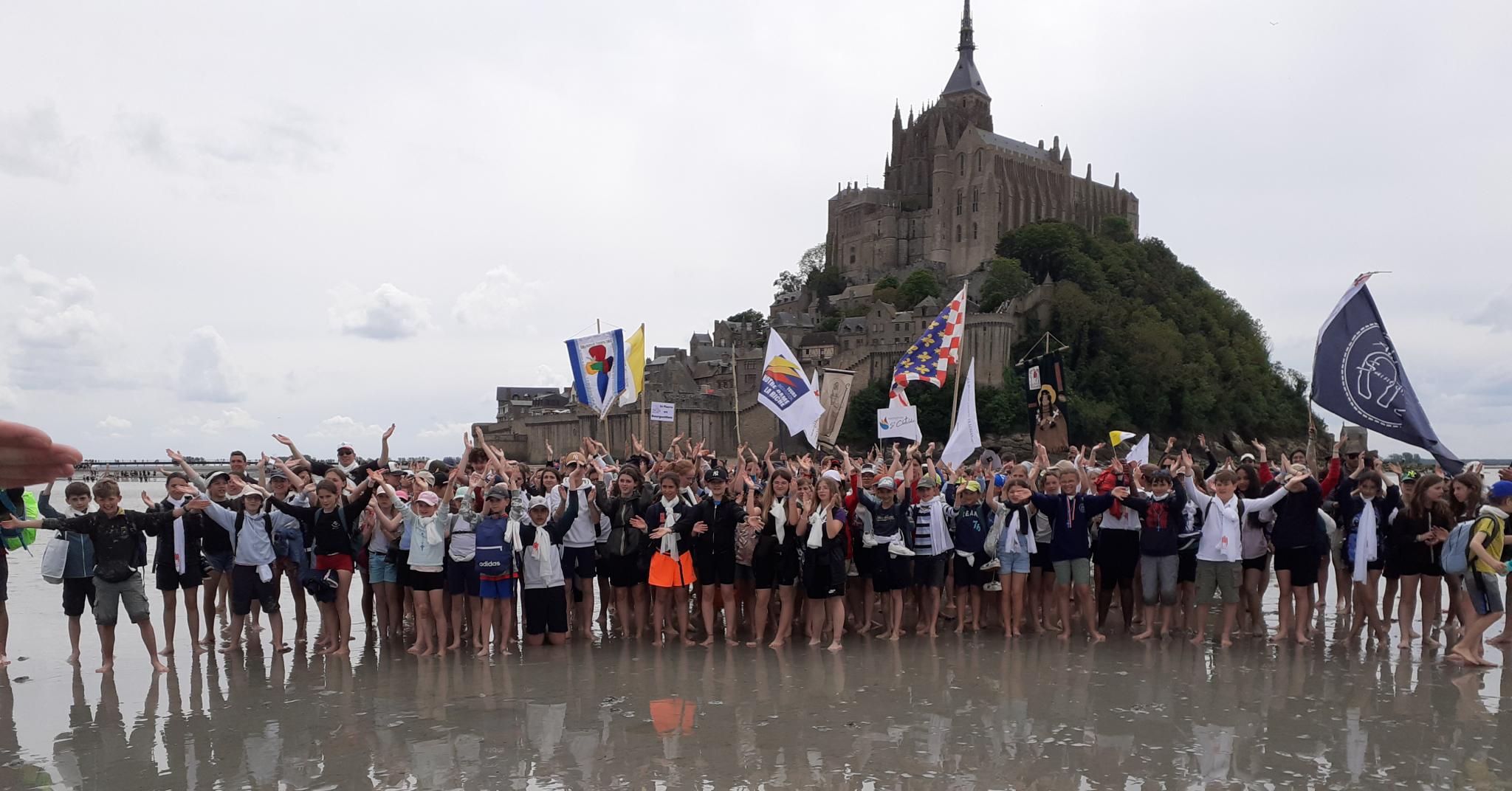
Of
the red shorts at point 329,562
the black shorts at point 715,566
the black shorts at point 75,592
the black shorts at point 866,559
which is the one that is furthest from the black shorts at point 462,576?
the black shorts at point 866,559

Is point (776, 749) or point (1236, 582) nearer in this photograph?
point (776, 749)

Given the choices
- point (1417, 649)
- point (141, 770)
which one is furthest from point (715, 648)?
point (1417, 649)

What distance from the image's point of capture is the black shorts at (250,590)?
31.9 ft

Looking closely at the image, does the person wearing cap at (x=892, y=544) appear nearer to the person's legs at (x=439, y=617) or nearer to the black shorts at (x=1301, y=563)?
the black shorts at (x=1301, y=563)

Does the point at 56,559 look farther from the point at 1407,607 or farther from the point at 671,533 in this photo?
the point at 1407,607

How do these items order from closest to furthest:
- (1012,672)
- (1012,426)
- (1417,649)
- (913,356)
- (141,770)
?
(141,770), (1012,672), (1417,649), (913,356), (1012,426)

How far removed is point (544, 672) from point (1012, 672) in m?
4.17

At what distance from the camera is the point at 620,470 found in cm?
1026

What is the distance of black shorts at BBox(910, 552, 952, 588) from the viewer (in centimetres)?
1022

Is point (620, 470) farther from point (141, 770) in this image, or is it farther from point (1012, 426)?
point (1012, 426)

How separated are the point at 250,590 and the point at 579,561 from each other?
3.23 metres

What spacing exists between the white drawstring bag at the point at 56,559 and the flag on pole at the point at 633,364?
9.63 metres

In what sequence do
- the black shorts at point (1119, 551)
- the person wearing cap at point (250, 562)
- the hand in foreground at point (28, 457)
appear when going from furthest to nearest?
the black shorts at point (1119, 551) → the person wearing cap at point (250, 562) → the hand in foreground at point (28, 457)

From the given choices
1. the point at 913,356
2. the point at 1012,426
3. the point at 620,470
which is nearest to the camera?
the point at 620,470
